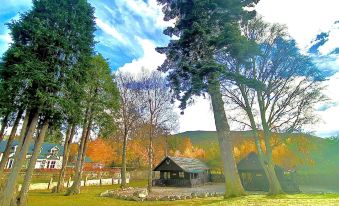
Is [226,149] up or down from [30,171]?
up

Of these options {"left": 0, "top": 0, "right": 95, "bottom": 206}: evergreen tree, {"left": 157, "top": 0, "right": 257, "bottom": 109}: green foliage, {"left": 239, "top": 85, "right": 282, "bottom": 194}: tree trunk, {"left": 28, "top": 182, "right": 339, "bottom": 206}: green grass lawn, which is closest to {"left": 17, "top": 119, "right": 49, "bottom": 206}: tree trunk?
{"left": 0, "top": 0, "right": 95, "bottom": 206}: evergreen tree

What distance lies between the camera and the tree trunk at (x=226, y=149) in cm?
1468

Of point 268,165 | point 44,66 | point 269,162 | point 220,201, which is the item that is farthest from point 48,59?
point 268,165

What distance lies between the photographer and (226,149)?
15453mm

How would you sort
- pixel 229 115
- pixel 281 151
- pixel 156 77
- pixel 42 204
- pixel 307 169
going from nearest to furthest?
pixel 42 204, pixel 229 115, pixel 156 77, pixel 307 169, pixel 281 151

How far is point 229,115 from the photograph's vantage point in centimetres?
2227

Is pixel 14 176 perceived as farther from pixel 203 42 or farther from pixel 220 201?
pixel 203 42

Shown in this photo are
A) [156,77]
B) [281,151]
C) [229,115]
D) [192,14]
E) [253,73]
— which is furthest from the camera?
[281,151]

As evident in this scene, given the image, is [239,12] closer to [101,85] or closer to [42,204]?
[101,85]

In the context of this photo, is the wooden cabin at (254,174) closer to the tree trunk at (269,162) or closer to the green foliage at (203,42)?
the tree trunk at (269,162)

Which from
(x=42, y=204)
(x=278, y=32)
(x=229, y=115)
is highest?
(x=278, y=32)

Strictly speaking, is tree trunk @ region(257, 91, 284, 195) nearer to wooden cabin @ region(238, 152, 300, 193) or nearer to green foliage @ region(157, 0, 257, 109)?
green foliage @ region(157, 0, 257, 109)

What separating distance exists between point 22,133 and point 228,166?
1306 centimetres

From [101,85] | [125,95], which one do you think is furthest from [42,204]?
[125,95]
